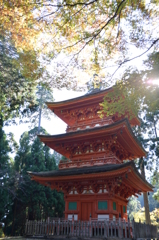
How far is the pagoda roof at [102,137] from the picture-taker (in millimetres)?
11383

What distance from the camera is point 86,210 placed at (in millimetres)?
11352

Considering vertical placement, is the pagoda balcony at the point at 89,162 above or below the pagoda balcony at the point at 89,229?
above

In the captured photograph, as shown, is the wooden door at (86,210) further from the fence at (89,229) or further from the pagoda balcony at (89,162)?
the pagoda balcony at (89,162)

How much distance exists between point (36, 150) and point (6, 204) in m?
7.16

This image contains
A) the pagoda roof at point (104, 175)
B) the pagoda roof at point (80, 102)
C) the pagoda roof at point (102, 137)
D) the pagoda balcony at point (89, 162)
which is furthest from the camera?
the pagoda roof at point (80, 102)

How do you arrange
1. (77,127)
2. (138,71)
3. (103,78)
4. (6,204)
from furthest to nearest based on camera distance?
(6,204), (77,127), (103,78), (138,71)

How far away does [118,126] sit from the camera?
1110 centimetres

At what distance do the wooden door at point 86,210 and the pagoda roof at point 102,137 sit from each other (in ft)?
12.3

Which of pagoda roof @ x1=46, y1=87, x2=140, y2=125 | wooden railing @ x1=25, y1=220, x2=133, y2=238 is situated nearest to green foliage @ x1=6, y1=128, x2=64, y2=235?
pagoda roof @ x1=46, y1=87, x2=140, y2=125

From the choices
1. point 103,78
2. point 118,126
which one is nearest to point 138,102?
point 103,78

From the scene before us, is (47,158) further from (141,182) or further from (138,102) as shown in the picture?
(138,102)

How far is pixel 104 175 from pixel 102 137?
2740 mm

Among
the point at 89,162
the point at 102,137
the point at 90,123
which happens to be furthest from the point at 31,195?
the point at 102,137

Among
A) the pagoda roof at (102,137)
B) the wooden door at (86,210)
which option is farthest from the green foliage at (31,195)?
the wooden door at (86,210)
